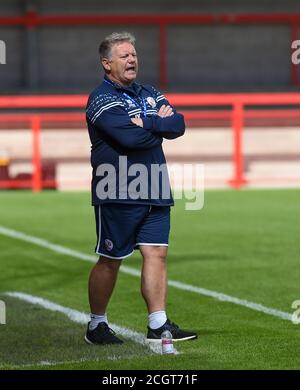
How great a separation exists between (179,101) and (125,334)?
58.5 ft

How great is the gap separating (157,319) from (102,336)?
0.40 m

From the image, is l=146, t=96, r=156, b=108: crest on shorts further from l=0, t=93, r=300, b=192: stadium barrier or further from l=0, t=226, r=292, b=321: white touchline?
l=0, t=93, r=300, b=192: stadium barrier

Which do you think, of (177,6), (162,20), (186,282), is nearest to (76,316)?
(186,282)

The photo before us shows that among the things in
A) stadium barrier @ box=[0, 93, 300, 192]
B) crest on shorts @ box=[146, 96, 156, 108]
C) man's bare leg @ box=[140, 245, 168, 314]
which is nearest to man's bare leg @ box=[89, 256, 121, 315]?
man's bare leg @ box=[140, 245, 168, 314]

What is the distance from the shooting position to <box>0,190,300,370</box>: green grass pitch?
8156 millimetres

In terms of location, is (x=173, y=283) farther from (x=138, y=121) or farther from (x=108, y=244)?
(x=138, y=121)

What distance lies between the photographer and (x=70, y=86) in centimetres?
3180

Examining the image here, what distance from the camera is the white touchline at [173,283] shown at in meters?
10.3

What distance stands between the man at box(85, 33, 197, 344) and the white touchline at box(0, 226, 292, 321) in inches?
62.2

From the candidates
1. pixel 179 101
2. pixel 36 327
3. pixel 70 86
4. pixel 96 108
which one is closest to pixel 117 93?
pixel 96 108

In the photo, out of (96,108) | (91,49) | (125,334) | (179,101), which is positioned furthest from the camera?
(91,49)
